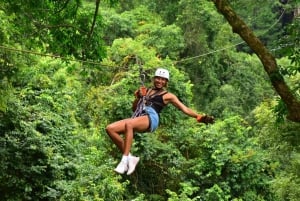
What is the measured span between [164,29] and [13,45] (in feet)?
33.8

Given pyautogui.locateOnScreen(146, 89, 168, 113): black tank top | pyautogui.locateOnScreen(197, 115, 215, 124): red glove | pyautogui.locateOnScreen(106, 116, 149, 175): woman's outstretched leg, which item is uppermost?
pyautogui.locateOnScreen(146, 89, 168, 113): black tank top

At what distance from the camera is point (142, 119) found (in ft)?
13.5

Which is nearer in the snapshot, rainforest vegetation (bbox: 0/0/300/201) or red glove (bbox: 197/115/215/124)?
red glove (bbox: 197/115/215/124)

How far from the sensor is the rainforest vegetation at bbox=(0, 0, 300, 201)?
5.73m

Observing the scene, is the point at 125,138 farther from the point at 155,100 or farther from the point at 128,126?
the point at 155,100

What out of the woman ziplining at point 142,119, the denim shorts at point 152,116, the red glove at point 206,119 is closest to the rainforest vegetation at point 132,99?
the red glove at point 206,119

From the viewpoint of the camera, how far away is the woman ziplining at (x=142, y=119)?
13.0 ft

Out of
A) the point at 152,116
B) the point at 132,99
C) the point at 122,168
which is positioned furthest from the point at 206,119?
the point at 132,99

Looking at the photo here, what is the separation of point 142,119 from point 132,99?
6005mm

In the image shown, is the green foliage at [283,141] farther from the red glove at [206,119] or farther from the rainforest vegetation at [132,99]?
the red glove at [206,119]

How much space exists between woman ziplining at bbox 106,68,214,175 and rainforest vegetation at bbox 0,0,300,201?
72 cm

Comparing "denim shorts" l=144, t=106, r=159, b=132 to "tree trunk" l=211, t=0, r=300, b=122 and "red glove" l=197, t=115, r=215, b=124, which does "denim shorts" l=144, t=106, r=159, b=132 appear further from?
"tree trunk" l=211, t=0, r=300, b=122

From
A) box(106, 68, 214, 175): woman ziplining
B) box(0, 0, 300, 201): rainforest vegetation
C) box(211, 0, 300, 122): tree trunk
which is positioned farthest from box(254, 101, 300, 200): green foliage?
box(211, 0, 300, 122): tree trunk

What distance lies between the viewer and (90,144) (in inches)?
381
